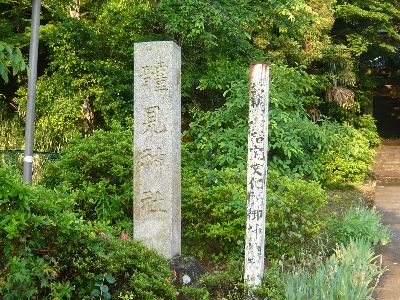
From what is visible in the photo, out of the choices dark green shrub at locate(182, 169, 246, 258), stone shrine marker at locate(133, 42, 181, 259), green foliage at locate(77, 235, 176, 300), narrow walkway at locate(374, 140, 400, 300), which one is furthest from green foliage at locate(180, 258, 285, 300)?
narrow walkway at locate(374, 140, 400, 300)

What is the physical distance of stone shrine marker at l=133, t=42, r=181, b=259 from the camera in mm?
5367

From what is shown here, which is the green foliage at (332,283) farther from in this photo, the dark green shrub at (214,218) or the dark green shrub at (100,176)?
the dark green shrub at (100,176)

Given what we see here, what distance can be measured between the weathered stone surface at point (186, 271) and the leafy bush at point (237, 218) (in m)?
0.63

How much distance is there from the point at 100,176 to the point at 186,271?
75.3 inches

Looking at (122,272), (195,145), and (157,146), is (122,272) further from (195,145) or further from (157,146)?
(195,145)

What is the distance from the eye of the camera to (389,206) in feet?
36.9

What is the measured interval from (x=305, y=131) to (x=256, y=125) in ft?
18.9

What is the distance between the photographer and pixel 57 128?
42.7ft

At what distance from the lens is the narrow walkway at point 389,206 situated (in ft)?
19.0

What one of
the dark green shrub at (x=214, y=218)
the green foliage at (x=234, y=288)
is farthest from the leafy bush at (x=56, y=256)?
the dark green shrub at (x=214, y=218)

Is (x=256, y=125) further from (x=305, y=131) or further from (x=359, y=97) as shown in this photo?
(x=359, y=97)

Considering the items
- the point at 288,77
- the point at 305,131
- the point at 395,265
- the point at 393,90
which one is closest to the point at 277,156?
the point at 305,131

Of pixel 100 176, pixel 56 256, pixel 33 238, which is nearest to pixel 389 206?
pixel 100 176

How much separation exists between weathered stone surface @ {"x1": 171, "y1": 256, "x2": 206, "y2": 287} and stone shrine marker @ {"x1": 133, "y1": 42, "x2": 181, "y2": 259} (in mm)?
158
